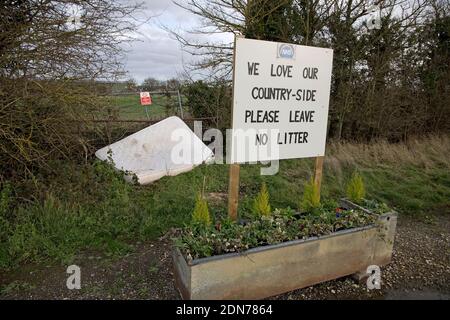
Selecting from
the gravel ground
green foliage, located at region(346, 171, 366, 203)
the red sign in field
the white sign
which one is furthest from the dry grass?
the red sign in field

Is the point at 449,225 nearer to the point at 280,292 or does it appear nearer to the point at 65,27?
the point at 280,292

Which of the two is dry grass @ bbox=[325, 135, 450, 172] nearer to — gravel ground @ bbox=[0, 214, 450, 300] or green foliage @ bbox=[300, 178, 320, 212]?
gravel ground @ bbox=[0, 214, 450, 300]

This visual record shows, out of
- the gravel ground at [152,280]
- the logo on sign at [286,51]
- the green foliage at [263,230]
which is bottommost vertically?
the gravel ground at [152,280]

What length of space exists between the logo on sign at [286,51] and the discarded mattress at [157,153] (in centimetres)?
350

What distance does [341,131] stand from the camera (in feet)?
36.8

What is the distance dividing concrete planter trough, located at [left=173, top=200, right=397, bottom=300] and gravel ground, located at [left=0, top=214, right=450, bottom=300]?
164mm

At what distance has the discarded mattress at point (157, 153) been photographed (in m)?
5.96

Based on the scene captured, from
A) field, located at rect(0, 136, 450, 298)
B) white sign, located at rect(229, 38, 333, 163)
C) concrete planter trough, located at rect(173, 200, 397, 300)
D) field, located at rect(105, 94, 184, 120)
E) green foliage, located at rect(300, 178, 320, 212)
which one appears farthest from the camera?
field, located at rect(105, 94, 184, 120)

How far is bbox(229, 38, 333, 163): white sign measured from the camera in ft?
9.70

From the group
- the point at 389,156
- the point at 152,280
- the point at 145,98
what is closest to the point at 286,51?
the point at 152,280

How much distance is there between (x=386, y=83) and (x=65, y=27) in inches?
379

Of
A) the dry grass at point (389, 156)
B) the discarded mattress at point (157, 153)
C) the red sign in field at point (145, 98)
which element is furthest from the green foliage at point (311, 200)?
the red sign in field at point (145, 98)

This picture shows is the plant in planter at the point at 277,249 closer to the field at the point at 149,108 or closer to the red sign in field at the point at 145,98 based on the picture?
the field at the point at 149,108

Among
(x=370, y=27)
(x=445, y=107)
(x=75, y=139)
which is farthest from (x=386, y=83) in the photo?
(x=75, y=139)
